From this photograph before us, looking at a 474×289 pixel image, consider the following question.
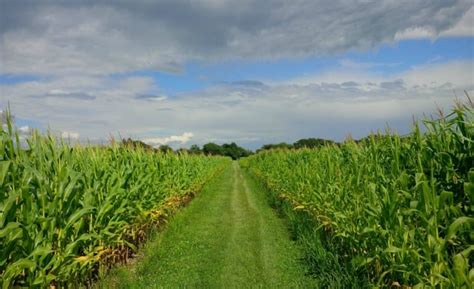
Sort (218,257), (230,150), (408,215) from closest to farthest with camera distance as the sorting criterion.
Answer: (408,215) < (218,257) < (230,150)

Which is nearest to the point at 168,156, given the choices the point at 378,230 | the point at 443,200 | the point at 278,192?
the point at 278,192

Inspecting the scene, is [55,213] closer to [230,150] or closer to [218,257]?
[218,257]

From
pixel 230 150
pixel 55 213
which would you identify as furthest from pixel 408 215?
Answer: pixel 230 150

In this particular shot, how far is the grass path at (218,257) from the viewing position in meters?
7.92

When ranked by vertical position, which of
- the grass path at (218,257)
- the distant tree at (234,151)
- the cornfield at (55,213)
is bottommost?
the grass path at (218,257)

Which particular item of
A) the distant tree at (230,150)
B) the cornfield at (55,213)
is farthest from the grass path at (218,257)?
the distant tree at (230,150)

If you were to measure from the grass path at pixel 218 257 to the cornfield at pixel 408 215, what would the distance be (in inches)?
32.1

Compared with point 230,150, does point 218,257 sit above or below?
below

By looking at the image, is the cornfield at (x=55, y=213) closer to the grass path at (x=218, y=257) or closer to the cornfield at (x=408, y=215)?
the grass path at (x=218, y=257)

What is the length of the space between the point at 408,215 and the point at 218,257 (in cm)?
500

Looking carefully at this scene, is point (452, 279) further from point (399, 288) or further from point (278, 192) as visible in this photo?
point (278, 192)

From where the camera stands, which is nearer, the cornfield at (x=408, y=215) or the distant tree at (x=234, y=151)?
the cornfield at (x=408, y=215)

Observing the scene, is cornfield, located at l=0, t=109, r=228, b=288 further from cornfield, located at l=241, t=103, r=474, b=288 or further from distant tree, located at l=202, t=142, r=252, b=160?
distant tree, located at l=202, t=142, r=252, b=160

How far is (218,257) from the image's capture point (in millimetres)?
9680
